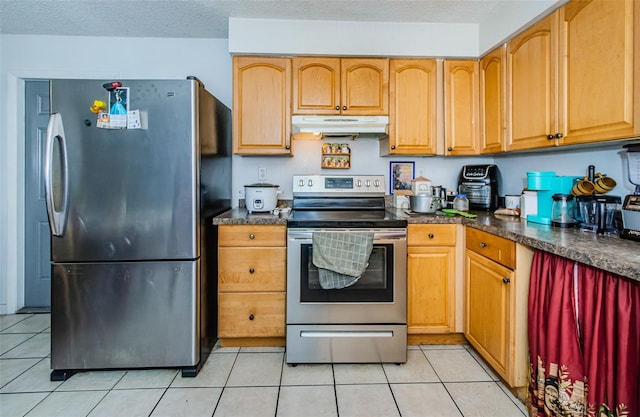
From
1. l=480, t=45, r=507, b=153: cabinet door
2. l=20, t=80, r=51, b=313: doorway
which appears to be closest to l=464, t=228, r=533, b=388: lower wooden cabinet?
l=480, t=45, r=507, b=153: cabinet door

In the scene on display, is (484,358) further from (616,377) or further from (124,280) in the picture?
(124,280)

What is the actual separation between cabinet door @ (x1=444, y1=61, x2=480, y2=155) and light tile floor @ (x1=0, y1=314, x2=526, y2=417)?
5.02 ft

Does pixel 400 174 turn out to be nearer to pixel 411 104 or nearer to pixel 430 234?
pixel 411 104

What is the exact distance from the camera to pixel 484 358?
76.5 inches

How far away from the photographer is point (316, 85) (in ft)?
8.13

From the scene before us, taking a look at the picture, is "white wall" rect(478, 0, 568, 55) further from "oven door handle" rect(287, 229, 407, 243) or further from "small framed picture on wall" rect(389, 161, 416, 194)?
"oven door handle" rect(287, 229, 407, 243)

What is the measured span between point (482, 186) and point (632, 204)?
117 centimetres

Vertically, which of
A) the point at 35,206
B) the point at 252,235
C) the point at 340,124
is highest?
the point at 340,124

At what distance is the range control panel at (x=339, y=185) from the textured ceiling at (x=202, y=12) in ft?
3.83

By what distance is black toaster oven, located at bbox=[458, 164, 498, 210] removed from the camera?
8.34 feet

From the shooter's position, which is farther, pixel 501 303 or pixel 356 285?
pixel 356 285

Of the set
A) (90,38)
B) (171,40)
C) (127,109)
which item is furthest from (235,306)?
(90,38)

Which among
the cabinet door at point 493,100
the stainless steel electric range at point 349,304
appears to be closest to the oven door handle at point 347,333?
the stainless steel electric range at point 349,304

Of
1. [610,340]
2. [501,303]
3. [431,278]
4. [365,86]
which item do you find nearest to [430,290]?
[431,278]
